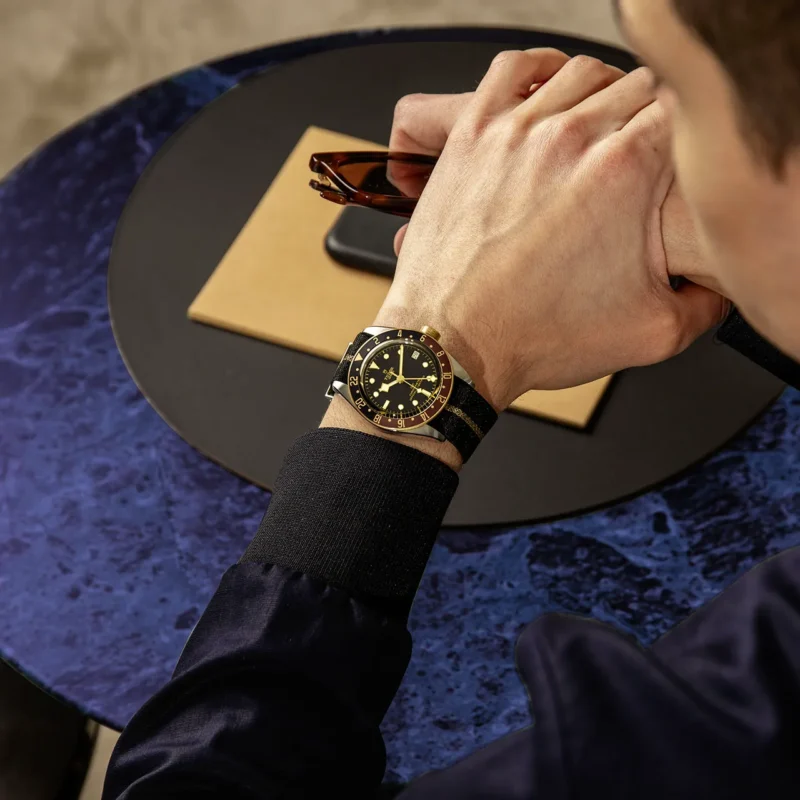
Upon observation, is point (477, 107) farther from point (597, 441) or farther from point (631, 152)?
point (597, 441)

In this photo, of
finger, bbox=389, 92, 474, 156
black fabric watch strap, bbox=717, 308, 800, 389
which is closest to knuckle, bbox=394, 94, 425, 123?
finger, bbox=389, 92, 474, 156

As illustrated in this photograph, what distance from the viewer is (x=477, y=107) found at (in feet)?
3.02

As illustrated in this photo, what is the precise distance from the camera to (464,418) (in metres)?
0.81

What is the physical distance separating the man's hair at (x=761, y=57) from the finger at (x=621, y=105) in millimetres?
393

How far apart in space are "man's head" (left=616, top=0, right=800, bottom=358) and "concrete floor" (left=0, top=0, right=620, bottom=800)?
1982 millimetres

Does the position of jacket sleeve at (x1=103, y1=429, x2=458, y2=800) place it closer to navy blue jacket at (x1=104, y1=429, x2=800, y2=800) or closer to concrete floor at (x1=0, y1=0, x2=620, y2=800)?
navy blue jacket at (x1=104, y1=429, x2=800, y2=800)

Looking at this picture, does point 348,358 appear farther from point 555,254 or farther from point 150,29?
point 150,29

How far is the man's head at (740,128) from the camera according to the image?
0.45 metres

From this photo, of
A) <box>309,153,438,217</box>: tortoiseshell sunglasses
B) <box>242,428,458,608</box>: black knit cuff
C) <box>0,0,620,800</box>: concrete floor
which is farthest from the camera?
<box>0,0,620,800</box>: concrete floor

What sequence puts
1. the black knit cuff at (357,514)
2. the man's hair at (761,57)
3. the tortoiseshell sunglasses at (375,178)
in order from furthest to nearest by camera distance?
the tortoiseshell sunglasses at (375,178)
the black knit cuff at (357,514)
the man's hair at (761,57)

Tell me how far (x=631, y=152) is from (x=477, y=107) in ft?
0.56

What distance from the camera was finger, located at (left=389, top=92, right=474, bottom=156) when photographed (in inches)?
39.3

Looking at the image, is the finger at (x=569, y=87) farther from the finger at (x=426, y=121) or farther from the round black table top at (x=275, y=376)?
the round black table top at (x=275, y=376)

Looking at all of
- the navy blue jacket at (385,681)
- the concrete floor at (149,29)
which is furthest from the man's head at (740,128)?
the concrete floor at (149,29)
